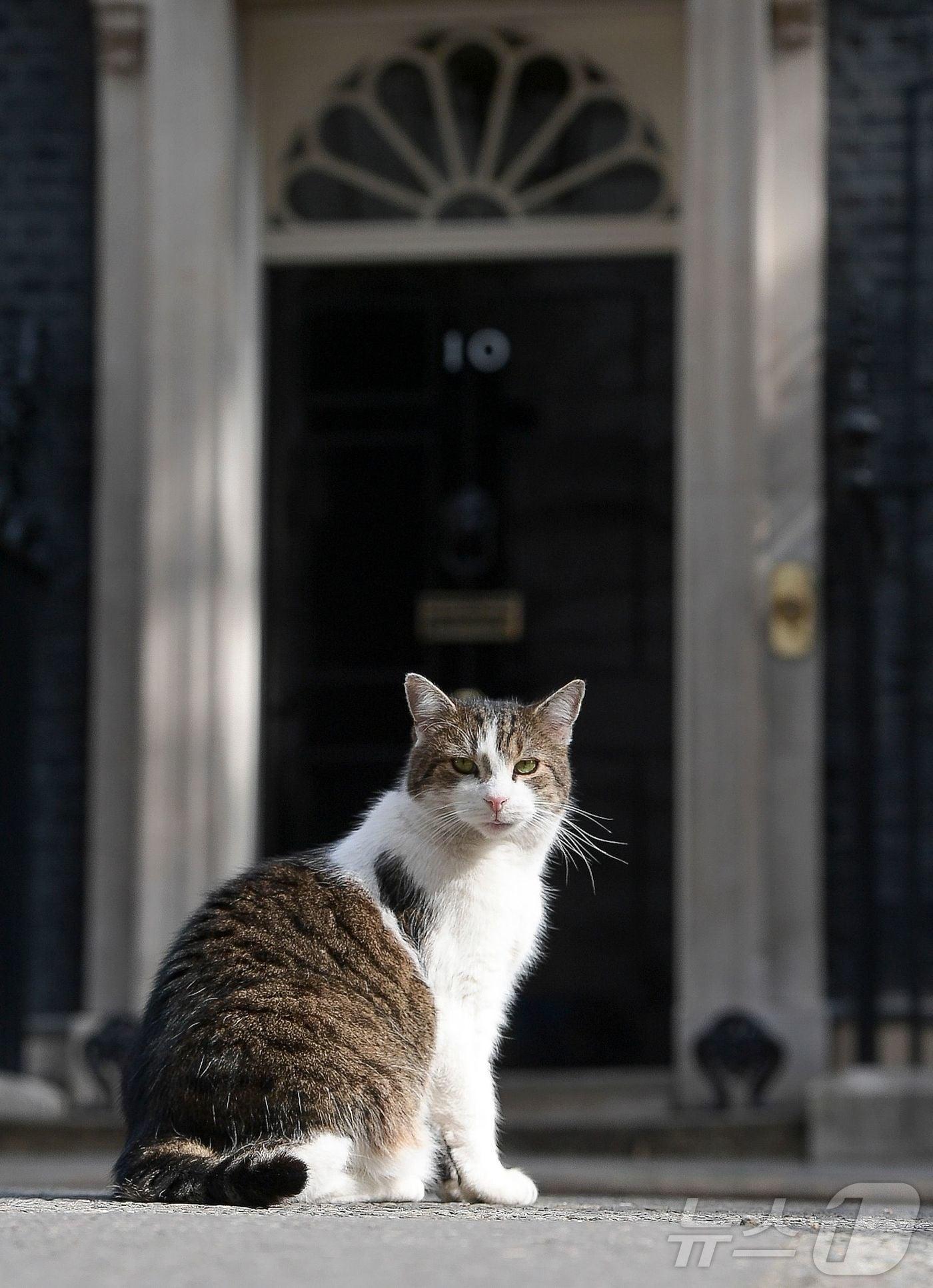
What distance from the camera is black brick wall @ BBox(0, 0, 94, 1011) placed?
8.02 meters

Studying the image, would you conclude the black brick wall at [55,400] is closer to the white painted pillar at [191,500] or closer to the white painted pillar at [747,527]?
the white painted pillar at [191,500]

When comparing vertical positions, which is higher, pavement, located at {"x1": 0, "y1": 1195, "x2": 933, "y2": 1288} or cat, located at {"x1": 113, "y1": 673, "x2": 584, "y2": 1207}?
cat, located at {"x1": 113, "y1": 673, "x2": 584, "y2": 1207}

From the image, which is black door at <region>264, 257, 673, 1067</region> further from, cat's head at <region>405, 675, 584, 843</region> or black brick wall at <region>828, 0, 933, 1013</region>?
cat's head at <region>405, 675, 584, 843</region>

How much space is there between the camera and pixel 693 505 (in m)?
7.78

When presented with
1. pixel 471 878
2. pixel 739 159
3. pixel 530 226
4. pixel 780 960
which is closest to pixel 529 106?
pixel 530 226

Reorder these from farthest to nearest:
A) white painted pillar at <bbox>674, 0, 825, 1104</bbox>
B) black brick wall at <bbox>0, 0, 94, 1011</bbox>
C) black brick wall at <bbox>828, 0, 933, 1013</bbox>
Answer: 1. black brick wall at <bbox>0, 0, 94, 1011</bbox>
2. black brick wall at <bbox>828, 0, 933, 1013</bbox>
3. white painted pillar at <bbox>674, 0, 825, 1104</bbox>

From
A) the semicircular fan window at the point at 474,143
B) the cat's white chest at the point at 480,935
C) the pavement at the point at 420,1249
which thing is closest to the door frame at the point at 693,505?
the semicircular fan window at the point at 474,143

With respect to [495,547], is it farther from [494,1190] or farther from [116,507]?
[494,1190]

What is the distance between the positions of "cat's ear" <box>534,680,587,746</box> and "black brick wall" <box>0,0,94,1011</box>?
168 inches

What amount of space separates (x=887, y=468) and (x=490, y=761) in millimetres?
4394

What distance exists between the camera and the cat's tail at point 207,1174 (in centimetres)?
344

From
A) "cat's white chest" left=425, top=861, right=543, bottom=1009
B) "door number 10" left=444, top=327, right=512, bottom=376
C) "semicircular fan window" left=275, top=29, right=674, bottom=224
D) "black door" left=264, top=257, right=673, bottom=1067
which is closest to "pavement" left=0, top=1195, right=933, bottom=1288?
"cat's white chest" left=425, top=861, right=543, bottom=1009

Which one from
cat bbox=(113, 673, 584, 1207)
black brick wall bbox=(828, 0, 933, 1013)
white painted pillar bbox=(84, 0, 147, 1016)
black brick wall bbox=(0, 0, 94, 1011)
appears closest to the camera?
cat bbox=(113, 673, 584, 1207)

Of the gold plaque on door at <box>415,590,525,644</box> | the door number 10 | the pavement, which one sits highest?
the door number 10
